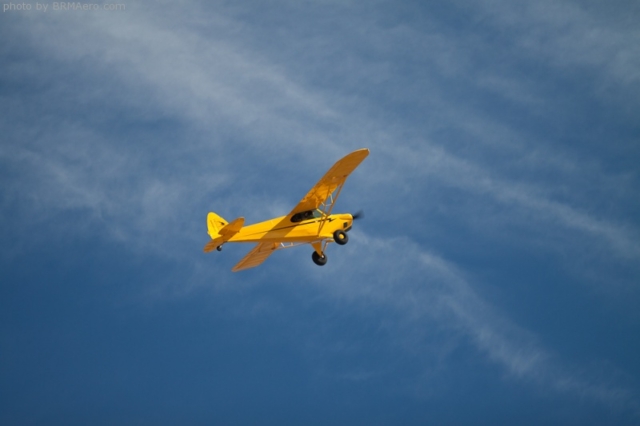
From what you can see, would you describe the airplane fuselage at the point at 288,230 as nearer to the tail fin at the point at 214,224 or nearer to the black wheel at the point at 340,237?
the black wheel at the point at 340,237

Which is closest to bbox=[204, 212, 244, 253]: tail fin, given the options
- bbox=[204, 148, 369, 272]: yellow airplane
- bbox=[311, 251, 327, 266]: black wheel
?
bbox=[204, 148, 369, 272]: yellow airplane

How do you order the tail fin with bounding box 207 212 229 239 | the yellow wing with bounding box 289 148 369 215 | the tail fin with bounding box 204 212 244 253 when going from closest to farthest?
1. the tail fin with bounding box 204 212 244 253
2. the yellow wing with bounding box 289 148 369 215
3. the tail fin with bounding box 207 212 229 239

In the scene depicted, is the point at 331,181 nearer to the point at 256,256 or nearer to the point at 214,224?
the point at 214,224

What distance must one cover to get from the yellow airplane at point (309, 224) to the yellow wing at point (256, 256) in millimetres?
1825

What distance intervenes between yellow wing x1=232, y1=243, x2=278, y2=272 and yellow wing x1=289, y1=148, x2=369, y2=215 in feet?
12.9

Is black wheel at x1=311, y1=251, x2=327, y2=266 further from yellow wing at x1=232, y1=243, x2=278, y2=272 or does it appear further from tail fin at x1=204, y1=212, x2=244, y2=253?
tail fin at x1=204, y1=212, x2=244, y2=253

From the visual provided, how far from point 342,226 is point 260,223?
12.0 ft

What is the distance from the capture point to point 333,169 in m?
36.5

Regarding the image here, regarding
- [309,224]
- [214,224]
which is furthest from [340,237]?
[214,224]

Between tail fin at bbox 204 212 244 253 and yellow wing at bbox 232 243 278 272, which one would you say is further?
Result: yellow wing at bbox 232 243 278 272

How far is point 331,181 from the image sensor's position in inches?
1464

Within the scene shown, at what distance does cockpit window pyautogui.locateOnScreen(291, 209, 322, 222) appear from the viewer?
37.7 metres

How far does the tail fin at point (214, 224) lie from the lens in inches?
1554

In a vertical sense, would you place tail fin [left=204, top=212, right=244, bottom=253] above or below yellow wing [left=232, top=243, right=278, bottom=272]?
below
